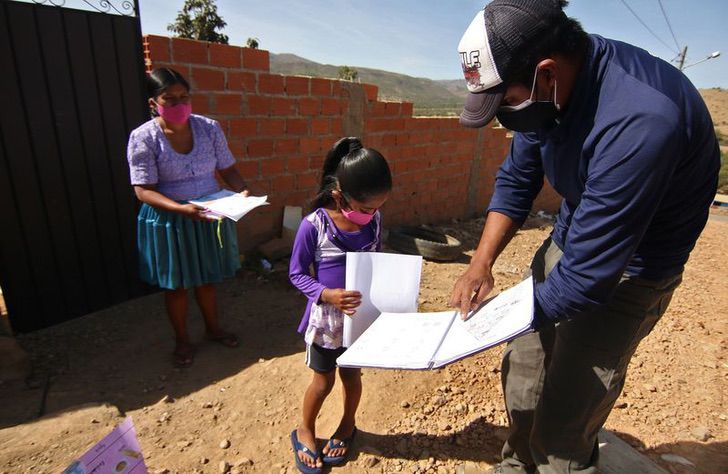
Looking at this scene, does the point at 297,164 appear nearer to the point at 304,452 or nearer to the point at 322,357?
the point at 322,357

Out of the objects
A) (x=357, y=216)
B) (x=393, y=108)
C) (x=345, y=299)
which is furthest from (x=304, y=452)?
(x=393, y=108)

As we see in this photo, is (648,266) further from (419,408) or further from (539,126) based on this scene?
(419,408)

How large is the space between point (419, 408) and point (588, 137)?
74.6 inches

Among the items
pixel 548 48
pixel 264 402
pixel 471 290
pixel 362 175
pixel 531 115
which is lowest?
pixel 264 402

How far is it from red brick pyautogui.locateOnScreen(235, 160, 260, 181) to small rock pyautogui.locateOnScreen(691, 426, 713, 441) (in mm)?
3795

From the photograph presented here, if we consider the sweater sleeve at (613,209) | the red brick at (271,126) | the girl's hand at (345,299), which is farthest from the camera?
the red brick at (271,126)

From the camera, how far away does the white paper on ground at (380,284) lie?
1.73 meters

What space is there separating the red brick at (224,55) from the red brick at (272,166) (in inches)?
35.0

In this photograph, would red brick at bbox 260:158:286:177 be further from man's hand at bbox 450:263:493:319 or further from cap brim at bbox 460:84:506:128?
cap brim at bbox 460:84:506:128

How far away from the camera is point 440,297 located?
13.7 feet

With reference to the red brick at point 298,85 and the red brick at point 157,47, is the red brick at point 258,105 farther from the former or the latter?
the red brick at point 157,47

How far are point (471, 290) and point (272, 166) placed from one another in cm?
312

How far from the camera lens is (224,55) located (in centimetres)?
373

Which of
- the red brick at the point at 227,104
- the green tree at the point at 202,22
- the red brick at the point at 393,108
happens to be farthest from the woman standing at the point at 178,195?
the green tree at the point at 202,22
